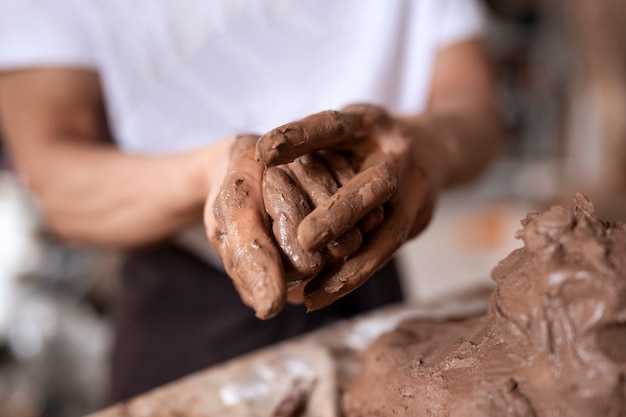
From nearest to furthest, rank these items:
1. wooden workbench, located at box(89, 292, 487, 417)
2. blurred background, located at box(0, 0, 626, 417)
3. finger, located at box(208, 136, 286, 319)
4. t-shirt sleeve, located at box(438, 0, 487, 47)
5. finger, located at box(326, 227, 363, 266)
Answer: finger, located at box(208, 136, 286, 319), finger, located at box(326, 227, 363, 266), wooden workbench, located at box(89, 292, 487, 417), t-shirt sleeve, located at box(438, 0, 487, 47), blurred background, located at box(0, 0, 626, 417)

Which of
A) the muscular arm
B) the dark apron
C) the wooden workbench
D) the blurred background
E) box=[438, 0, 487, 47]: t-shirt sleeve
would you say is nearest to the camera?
the wooden workbench

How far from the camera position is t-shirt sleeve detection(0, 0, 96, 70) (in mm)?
1589

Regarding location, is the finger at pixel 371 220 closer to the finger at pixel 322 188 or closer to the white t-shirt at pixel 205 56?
the finger at pixel 322 188

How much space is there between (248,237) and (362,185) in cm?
21

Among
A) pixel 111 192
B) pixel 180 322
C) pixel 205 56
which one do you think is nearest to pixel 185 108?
pixel 205 56

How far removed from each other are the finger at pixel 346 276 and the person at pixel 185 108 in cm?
34

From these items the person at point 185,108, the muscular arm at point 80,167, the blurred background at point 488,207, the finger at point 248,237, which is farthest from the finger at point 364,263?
the blurred background at point 488,207

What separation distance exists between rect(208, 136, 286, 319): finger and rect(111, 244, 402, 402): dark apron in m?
0.78

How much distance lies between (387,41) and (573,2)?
3084 mm

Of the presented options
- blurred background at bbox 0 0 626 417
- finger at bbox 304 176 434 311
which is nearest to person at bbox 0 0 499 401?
finger at bbox 304 176 434 311

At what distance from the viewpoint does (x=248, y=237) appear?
94 cm

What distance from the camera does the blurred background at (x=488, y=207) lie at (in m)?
3.47

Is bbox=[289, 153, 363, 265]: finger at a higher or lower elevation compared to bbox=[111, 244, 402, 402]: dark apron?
higher

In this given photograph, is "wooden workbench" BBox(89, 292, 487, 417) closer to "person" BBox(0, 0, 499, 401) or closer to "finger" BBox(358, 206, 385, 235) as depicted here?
"person" BBox(0, 0, 499, 401)
